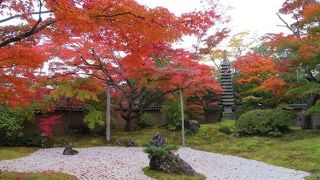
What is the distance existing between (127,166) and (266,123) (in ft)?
29.5

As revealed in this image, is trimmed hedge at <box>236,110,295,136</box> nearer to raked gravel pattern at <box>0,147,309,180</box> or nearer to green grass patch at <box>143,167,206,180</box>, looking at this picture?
raked gravel pattern at <box>0,147,309,180</box>

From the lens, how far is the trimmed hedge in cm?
1740

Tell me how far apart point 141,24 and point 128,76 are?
35.3ft

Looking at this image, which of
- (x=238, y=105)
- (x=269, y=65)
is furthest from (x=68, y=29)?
(x=238, y=105)

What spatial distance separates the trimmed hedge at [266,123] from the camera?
57.1ft

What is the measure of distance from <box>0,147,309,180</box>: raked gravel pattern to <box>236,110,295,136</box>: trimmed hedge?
13.2 feet

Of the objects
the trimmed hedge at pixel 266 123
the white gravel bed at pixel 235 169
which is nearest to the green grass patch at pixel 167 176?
the white gravel bed at pixel 235 169

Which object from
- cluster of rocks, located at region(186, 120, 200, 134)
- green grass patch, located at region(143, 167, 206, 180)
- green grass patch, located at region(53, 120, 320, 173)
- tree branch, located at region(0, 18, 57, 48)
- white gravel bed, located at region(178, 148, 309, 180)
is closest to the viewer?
tree branch, located at region(0, 18, 57, 48)

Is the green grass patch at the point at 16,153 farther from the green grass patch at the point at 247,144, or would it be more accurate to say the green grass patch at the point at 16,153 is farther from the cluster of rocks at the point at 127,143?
the cluster of rocks at the point at 127,143

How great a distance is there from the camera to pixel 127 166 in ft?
37.0

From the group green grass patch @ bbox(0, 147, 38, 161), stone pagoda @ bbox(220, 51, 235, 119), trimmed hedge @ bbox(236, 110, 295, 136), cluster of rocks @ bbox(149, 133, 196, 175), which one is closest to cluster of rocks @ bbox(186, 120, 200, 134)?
trimmed hedge @ bbox(236, 110, 295, 136)

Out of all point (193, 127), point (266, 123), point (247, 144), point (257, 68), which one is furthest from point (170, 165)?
point (257, 68)

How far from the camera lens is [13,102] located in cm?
1279

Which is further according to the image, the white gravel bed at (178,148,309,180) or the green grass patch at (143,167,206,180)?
the white gravel bed at (178,148,309,180)
